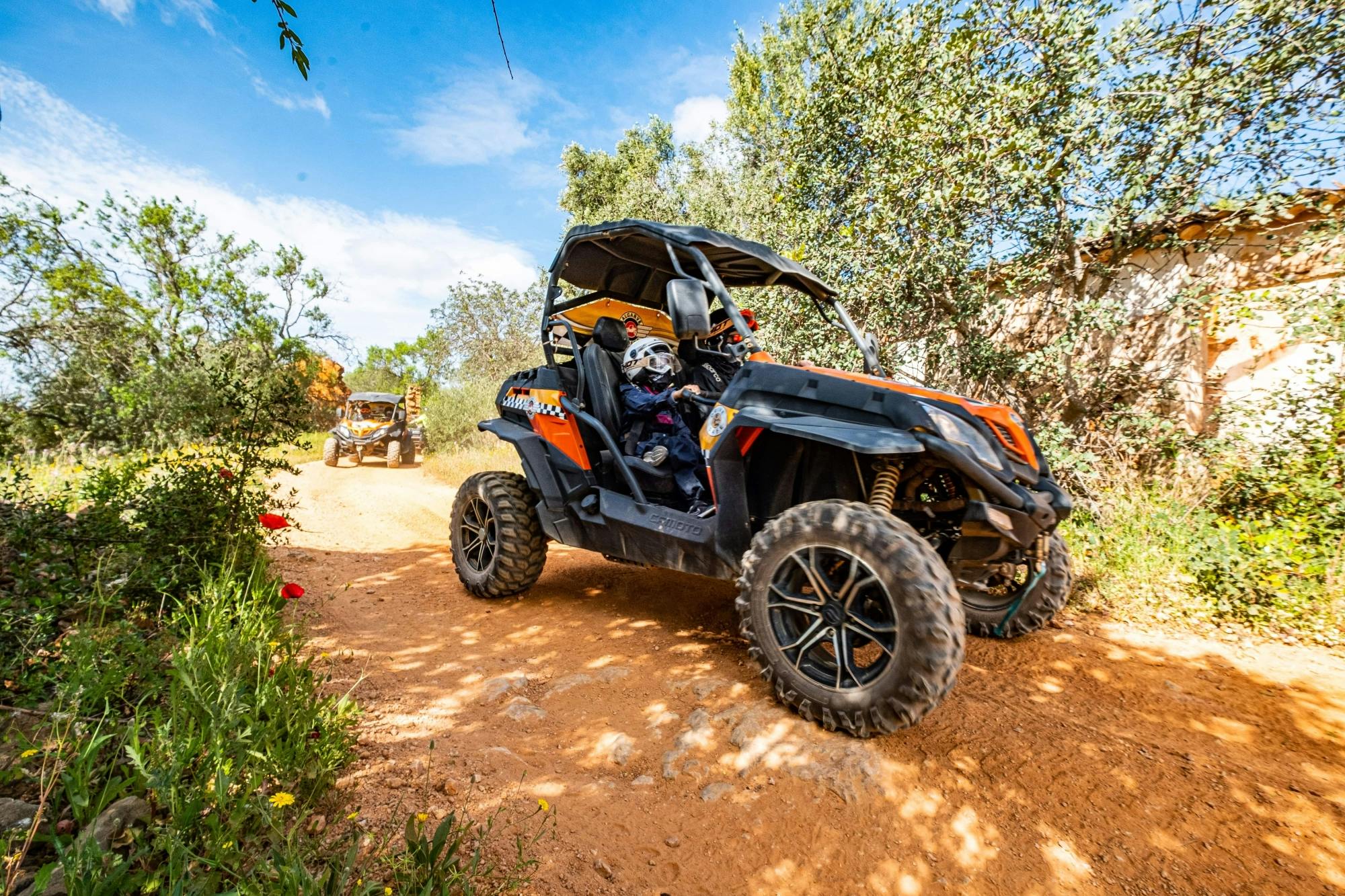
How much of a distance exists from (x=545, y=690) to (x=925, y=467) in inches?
81.9

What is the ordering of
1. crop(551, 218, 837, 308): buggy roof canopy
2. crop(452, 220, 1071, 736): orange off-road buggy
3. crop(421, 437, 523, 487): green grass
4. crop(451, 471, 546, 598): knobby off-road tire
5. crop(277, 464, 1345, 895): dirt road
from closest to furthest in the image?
crop(277, 464, 1345, 895): dirt road, crop(452, 220, 1071, 736): orange off-road buggy, crop(551, 218, 837, 308): buggy roof canopy, crop(451, 471, 546, 598): knobby off-road tire, crop(421, 437, 523, 487): green grass

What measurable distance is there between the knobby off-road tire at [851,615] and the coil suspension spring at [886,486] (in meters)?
0.23

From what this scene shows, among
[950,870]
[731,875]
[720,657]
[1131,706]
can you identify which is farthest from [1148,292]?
[731,875]

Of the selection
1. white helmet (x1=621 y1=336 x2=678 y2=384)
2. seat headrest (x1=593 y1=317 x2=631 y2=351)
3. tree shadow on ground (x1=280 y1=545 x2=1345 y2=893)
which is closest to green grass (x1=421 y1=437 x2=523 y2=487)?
seat headrest (x1=593 y1=317 x2=631 y2=351)

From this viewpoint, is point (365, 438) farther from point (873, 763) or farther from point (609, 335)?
point (873, 763)

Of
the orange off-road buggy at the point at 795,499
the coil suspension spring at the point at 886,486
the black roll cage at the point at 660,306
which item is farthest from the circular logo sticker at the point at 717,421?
the coil suspension spring at the point at 886,486

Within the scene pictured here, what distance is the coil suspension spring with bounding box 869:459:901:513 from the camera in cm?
261

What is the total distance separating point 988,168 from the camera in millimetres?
5969

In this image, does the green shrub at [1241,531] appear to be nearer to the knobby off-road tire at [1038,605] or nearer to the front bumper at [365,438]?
the knobby off-road tire at [1038,605]

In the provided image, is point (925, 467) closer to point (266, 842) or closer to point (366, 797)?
point (366, 797)

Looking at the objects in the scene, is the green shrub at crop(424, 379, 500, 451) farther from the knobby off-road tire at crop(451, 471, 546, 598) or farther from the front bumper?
the knobby off-road tire at crop(451, 471, 546, 598)

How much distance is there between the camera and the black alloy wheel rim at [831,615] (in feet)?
7.67

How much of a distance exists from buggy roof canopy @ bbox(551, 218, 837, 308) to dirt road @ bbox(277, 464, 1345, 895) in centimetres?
226

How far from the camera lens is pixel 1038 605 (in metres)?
3.22
